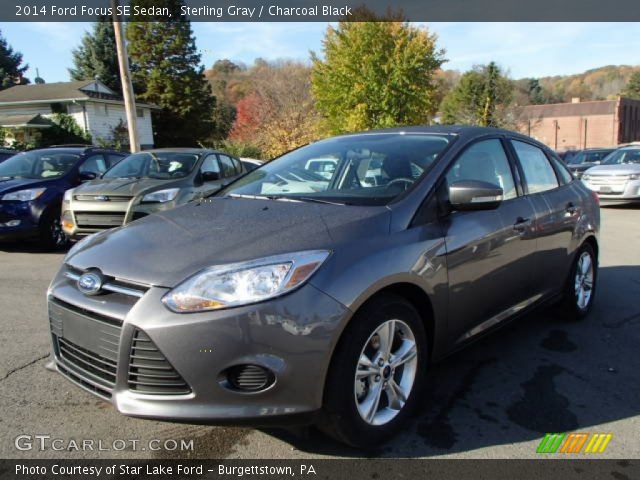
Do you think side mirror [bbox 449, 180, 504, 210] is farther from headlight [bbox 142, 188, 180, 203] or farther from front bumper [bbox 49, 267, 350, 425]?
headlight [bbox 142, 188, 180, 203]

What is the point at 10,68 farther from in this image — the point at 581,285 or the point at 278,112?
the point at 581,285

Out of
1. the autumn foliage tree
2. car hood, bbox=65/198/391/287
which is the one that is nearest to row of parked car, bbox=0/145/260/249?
car hood, bbox=65/198/391/287

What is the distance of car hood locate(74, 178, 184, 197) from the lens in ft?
23.5

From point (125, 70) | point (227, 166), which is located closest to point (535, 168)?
point (227, 166)

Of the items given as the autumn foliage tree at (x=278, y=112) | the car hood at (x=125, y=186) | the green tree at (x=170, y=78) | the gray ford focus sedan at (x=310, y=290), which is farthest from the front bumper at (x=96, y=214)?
the green tree at (x=170, y=78)

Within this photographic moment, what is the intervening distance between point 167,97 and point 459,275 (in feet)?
123

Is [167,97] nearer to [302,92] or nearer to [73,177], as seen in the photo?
[302,92]

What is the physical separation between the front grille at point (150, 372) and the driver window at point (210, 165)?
6198 millimetres

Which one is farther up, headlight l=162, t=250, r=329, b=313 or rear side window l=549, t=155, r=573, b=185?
rear side window l=549, t=155, r=573, b=185

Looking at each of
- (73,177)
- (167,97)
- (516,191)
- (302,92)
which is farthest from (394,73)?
(516,191)

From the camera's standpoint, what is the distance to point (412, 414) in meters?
2.91

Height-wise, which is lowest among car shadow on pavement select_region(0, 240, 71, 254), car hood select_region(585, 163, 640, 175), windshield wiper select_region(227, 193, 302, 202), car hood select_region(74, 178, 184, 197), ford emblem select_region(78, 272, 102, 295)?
car shadow on pavement select_region(0, 240, 71, 254)

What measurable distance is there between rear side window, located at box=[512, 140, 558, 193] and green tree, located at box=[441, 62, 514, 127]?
4148 cm

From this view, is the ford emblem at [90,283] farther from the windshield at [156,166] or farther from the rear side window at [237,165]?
the rear side window at [237,165]
